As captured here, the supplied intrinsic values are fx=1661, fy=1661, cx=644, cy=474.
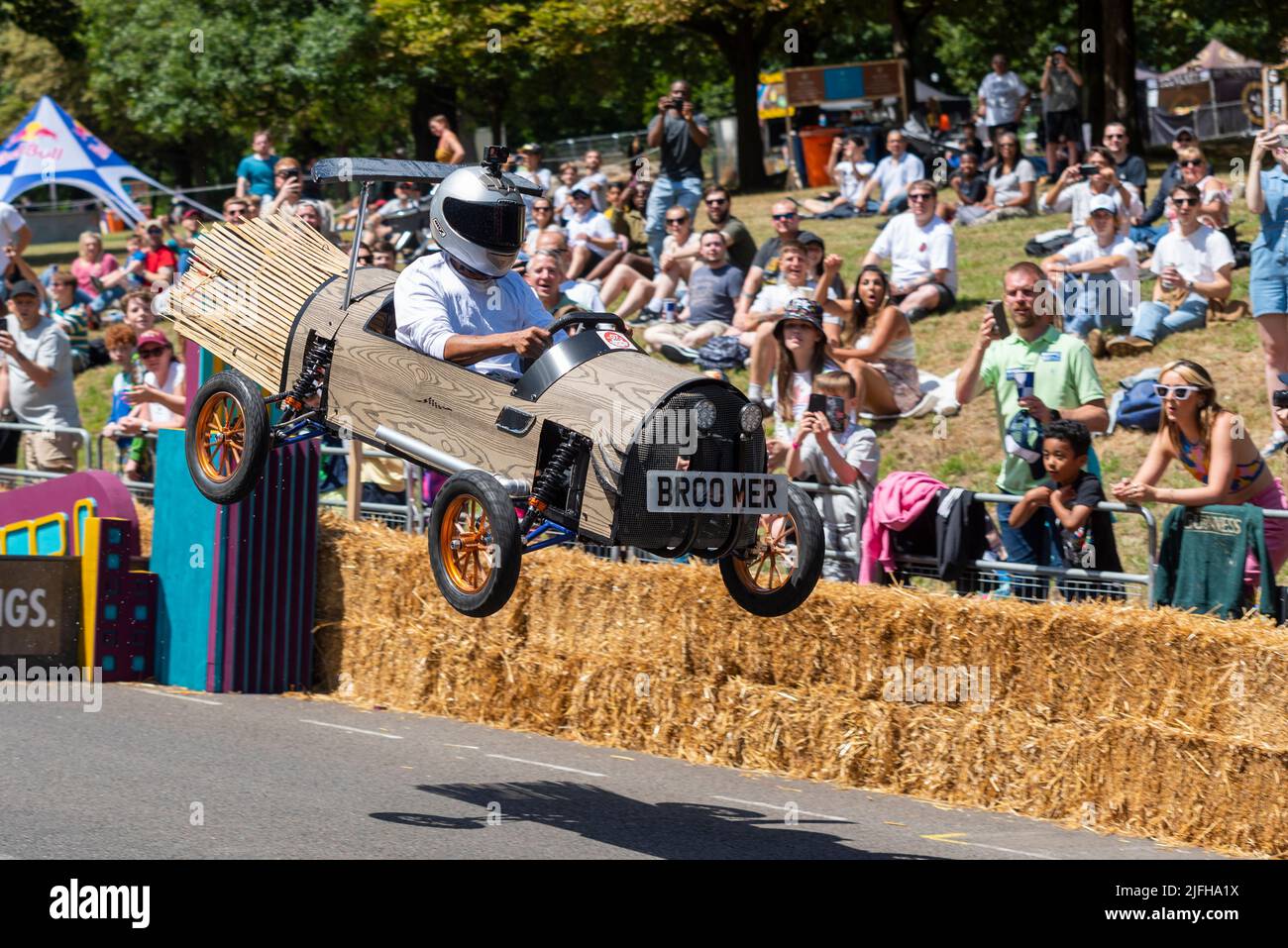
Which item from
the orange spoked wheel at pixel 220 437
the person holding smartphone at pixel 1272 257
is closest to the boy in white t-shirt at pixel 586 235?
the person holding smartphone at pixel 1272 257

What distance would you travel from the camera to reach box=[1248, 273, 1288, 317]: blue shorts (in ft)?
36.3

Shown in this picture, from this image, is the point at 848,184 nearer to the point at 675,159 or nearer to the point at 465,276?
the point at 675,159

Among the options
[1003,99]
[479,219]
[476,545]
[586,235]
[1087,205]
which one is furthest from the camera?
[1003,99]

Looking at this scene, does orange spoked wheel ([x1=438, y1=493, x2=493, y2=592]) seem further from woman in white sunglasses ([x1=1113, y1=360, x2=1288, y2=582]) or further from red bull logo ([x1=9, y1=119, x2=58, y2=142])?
red bull logo ([x1=9, y1=119, x2=58, y2=142])

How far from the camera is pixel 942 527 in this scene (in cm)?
883

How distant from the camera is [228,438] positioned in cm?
827

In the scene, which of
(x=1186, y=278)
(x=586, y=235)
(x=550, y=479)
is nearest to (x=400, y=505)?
(x=550, y=479)

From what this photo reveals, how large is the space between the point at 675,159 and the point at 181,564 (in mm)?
8035

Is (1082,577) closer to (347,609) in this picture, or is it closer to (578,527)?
(578,527)

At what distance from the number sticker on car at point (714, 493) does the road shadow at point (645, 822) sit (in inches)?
68.3

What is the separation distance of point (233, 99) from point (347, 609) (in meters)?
24.5

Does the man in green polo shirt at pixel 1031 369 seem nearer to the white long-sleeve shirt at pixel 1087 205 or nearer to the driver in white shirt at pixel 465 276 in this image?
the driver in white shirt at pixel 465 276

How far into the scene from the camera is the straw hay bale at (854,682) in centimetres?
745

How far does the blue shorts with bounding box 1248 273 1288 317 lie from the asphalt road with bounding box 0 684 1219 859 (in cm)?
472
